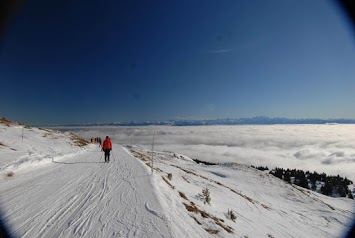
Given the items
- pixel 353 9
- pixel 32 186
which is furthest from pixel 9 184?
pixel 353 9

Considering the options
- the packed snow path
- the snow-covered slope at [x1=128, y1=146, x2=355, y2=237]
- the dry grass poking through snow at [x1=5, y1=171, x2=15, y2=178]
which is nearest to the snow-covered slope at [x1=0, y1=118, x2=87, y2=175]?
the dry grass poking through snow at [x1=5, y1=171, x2=15, y2=178]

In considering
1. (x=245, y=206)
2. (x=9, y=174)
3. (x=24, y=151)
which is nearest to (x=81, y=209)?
(x=9, y=174)

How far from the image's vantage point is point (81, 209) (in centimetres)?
733

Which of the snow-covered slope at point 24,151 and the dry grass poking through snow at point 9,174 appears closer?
the dry grass poking through snow at point 9,174

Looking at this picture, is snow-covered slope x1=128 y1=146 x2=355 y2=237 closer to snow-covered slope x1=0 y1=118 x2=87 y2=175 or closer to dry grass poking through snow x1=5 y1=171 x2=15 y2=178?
dry grass poking through snow x1=5 y1=171 x2=15 y2=178

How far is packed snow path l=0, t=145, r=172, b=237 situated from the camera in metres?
5.88

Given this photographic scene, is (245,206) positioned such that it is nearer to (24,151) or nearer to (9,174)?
(9,174)

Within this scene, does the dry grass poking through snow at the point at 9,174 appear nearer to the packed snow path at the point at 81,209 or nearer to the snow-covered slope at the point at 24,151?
the snow-covered slope at the point at 24,151

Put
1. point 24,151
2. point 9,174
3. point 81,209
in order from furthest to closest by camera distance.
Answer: point 24,151 → point 9,174 → point 81,209

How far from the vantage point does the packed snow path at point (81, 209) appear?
5.88m

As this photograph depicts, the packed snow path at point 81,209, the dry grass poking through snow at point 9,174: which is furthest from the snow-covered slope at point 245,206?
the dry grass poking through snow at point 9,174

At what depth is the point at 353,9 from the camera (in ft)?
25.5

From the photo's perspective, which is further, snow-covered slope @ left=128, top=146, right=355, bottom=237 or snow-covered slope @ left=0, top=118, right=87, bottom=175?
snow-covered slope @ left=0, top=118, right=87, bottom=175

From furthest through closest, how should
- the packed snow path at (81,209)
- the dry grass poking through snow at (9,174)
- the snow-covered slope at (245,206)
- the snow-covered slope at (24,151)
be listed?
the snow-covered slope at (24,151) < the dry grass poking through snow at (9,174) < the snow-covered slope at (245,206) < the packed snow path at (81,209)
